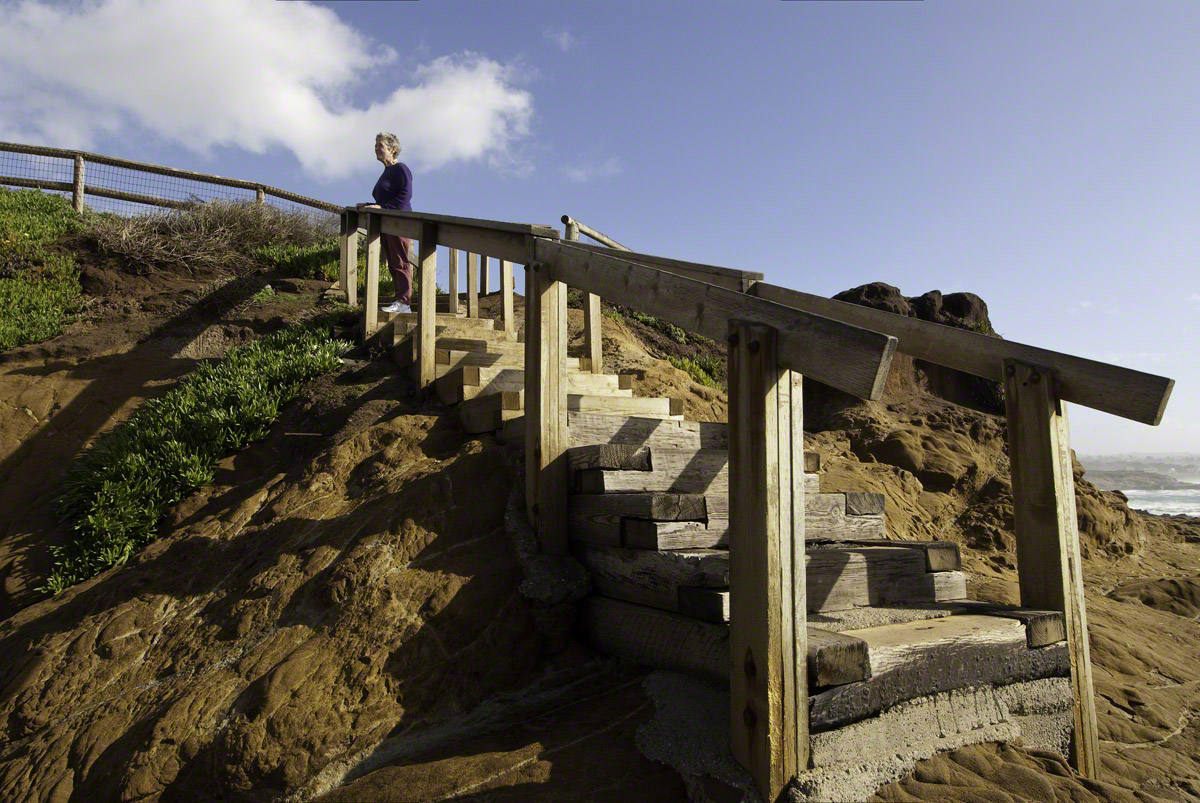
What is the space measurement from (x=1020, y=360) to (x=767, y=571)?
1.97 metres

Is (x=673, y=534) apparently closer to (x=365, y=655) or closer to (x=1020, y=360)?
(x=365, y=655)

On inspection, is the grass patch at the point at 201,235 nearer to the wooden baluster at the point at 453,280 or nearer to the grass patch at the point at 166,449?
the wooden baluster at the point at 453,280

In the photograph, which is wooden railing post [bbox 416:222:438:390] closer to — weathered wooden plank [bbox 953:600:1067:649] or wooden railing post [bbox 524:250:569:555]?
wooden railing post [bbox 524:250:569:555]

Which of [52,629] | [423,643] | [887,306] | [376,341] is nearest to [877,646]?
[423,643]

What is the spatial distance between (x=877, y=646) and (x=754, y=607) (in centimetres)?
61

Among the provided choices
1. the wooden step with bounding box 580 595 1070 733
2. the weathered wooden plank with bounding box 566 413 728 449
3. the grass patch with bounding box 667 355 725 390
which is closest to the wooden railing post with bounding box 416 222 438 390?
the weathered wooden plank with bounding box 566 413 728 449

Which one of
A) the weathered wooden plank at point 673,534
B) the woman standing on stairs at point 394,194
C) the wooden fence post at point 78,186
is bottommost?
the weathered wooden plank at point 673,534

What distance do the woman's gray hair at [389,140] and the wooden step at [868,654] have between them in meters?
6.28

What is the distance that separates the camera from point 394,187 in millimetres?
8203

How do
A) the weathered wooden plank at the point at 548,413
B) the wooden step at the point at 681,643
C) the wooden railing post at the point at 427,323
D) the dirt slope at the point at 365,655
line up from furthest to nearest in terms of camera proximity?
the wooden railing post at the point at 427,323, the weathered wooden plank at the point at 548,413, the dirt slope at the point at 365,655, the wooden step at the point at 681,643

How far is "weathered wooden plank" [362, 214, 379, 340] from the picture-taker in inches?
286

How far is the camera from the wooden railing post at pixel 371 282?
726 centimetres

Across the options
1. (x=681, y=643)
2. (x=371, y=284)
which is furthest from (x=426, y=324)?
(x=681, y=643)

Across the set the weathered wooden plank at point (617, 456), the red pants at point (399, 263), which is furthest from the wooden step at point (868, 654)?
the red pants at point (399, 263)
